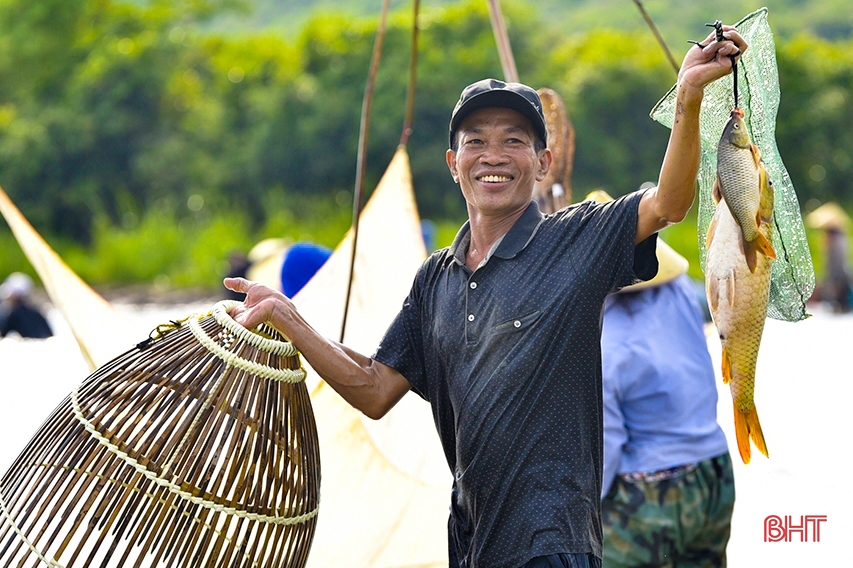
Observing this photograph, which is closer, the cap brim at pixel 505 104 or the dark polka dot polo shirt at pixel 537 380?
the dark polka dot polo shirt at pixel 537 380

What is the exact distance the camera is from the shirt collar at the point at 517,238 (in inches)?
69.7

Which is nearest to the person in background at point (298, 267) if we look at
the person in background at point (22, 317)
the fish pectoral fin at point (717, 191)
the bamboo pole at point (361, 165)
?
the bamboo pole at point (361, 165)

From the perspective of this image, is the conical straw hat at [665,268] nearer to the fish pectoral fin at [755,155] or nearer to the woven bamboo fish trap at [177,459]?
the fish pectoral fin at [755,155]

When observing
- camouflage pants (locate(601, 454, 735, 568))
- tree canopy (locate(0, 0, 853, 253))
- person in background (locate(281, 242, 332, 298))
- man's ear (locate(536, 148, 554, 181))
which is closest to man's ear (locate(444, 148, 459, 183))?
man's ear (locate(536, 148, 554, 181))

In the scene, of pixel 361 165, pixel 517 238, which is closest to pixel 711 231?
pixel 517 238

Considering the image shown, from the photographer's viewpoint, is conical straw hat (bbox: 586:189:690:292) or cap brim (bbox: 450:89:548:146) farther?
conical straw hat (bbox: 586:189:690:292)

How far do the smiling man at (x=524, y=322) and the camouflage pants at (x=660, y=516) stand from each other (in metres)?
0.69

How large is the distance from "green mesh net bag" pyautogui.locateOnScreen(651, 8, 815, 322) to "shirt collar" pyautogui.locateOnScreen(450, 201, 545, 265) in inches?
10.9

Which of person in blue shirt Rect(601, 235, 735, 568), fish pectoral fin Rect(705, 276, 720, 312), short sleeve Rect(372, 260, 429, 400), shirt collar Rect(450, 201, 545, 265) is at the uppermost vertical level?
shirt collar Rect(450, 201, 545, 265)

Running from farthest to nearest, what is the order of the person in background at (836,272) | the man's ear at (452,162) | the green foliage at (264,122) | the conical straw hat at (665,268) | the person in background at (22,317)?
the green foliage at (264,122)
the person in background at (836,272)
the person in background at (22,317)
the conical straw hat at (665,268)
the man's ear at (452,162)

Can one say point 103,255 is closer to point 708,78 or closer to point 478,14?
point 478,14

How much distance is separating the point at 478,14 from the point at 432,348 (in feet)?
69.8

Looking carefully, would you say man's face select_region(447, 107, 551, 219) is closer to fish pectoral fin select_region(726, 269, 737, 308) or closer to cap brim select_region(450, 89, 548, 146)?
cap brim select_region(450, 89, 548, 146)
